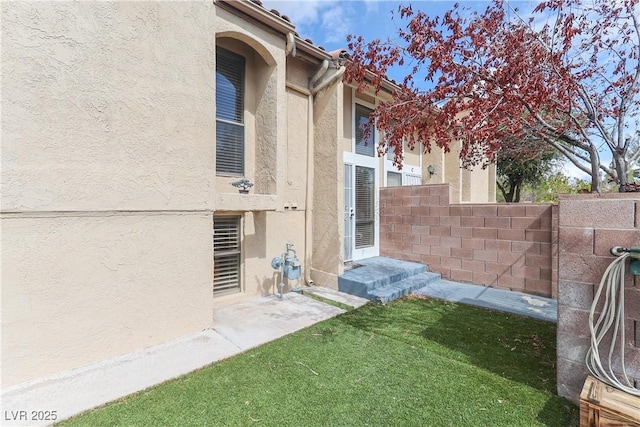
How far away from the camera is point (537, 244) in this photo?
7426mm

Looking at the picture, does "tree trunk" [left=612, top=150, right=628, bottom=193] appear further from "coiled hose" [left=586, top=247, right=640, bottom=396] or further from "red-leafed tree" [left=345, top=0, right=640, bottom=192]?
"coiled hose" [left=586, top=247, right=640, bottom=396]

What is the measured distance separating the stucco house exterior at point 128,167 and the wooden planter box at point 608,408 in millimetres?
5148

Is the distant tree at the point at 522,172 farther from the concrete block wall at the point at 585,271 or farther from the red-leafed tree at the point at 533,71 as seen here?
the concrete block wall at the point at 585,271

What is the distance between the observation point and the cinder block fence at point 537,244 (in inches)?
125

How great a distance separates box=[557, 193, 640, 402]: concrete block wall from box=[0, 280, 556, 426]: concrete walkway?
3.12 m

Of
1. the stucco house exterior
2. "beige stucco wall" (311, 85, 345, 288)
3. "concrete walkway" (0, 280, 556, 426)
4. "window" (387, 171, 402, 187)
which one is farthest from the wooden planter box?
"window" (387, 171, 402, 187)

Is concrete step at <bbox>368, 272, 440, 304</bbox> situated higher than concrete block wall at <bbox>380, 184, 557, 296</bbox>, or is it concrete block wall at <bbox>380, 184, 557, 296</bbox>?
concrete block wall at <bbox>380, 184, 557, 296</bbox>

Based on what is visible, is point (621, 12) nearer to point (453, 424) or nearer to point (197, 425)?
point (453, 424)

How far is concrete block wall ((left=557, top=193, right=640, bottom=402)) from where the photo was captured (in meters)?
3.09

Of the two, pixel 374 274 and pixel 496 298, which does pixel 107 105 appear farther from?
pixel 496 298

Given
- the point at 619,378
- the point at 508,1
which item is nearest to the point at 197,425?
the point at 619,378

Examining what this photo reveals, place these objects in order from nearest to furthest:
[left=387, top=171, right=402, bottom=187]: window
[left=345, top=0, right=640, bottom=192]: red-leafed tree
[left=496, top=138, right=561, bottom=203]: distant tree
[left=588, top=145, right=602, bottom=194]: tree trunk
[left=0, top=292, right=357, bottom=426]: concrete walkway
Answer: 1. [left=0, top=292, right=357, bottom=426]: concrete walkway
2. [left=345, top=0, right=640, bottom=192]: red-leafed tree
3. [left=588, top=145, right=602, bottom=194]: tree trunk
4. [left=387, top=171, right=402, bottom=187]: window
5. [left=496, top=138, right=561, bottom=203]: distant tree

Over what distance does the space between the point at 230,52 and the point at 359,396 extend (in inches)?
275

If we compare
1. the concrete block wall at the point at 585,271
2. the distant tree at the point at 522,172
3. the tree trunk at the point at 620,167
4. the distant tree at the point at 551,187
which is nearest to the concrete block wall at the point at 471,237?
the tree trunk at the point at 620,167
